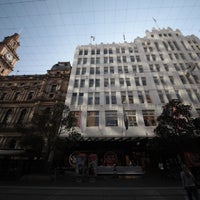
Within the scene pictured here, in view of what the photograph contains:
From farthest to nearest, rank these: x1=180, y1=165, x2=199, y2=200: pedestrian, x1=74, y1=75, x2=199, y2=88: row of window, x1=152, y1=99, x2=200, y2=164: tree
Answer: x1=74, y1=75, x2=199, y2=88: row of window < x1=152, y1=99, x2=200, y2=164: tree < x1=180, y1=165, x2=199, y2=200: pedestrian

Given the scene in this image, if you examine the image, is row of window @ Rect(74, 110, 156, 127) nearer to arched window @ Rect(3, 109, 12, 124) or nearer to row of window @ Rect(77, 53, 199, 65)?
arched window @ Rect(3, 109, 12, 124)

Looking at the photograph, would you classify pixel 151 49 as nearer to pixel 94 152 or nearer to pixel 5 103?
pixel 94 152

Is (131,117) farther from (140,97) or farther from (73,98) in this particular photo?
(73,98)

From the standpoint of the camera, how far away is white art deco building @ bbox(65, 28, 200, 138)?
2372cm

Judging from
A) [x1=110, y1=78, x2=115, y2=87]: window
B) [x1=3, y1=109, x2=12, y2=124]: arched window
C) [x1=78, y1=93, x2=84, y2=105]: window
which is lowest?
[x1=3, y1=109, x2=12, y2=124]: arched window

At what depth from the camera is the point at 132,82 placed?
96.3ft

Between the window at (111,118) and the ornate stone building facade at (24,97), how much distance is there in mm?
10529

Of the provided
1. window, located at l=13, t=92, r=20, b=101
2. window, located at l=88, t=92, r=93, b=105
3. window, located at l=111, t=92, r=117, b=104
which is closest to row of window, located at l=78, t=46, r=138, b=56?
window, located at l=88, t=92, r=93, b=105

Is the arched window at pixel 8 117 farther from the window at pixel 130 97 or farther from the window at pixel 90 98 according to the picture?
the window at pixel 130 97

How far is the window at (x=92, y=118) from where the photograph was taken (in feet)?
77.6

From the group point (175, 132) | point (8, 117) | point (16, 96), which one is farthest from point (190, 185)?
point (16, 96)

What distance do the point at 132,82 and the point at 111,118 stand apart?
10190mm

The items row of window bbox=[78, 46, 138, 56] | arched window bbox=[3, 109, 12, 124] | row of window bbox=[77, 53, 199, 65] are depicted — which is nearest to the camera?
arched window bbox=[3, 109, 12, 124]

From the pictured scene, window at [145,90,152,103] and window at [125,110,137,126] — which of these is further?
window at [145,90,152,103]
